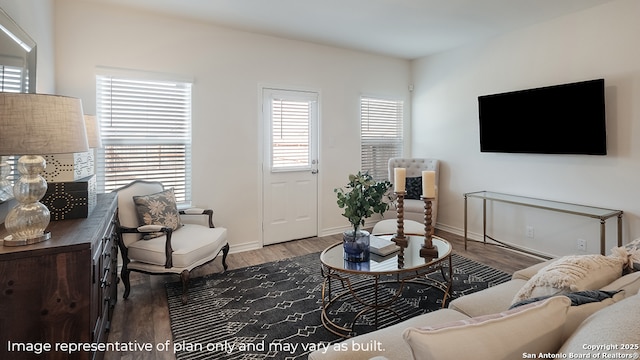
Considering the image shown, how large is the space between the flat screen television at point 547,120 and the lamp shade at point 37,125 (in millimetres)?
4230

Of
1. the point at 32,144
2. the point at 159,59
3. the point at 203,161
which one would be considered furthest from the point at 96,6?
the point at 32,144

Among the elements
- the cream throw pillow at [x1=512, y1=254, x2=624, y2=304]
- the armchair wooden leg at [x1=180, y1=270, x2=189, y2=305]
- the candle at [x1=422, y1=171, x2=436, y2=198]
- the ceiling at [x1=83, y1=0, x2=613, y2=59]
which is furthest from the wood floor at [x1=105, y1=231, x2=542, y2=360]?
the ceiling at [x1=83, y1=0, x2=613, y2=59]

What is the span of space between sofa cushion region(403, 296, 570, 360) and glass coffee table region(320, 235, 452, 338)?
3.99ft

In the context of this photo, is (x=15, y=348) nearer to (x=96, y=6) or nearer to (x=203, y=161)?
(x=203, y=161)

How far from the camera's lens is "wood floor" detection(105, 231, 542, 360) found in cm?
226

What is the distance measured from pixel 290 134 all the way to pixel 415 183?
A: 1965mm

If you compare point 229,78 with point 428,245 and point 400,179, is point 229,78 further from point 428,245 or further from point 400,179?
point 428,245

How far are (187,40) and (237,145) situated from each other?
4.15ft

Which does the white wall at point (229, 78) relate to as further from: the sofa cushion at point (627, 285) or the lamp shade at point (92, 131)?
the sofa cushion at point (627, 285)

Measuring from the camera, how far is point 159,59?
351cm

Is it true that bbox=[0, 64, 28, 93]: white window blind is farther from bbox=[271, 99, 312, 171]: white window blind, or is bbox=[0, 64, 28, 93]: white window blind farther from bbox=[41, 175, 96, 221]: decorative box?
bbox=[271, 99, 312, 171]: white window blind

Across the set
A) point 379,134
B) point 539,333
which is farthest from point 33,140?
point 379,134

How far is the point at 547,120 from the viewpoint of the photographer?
3662 millimetres

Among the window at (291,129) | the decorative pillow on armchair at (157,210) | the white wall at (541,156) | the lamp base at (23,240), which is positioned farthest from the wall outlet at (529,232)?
the lamp base at (23,240)
